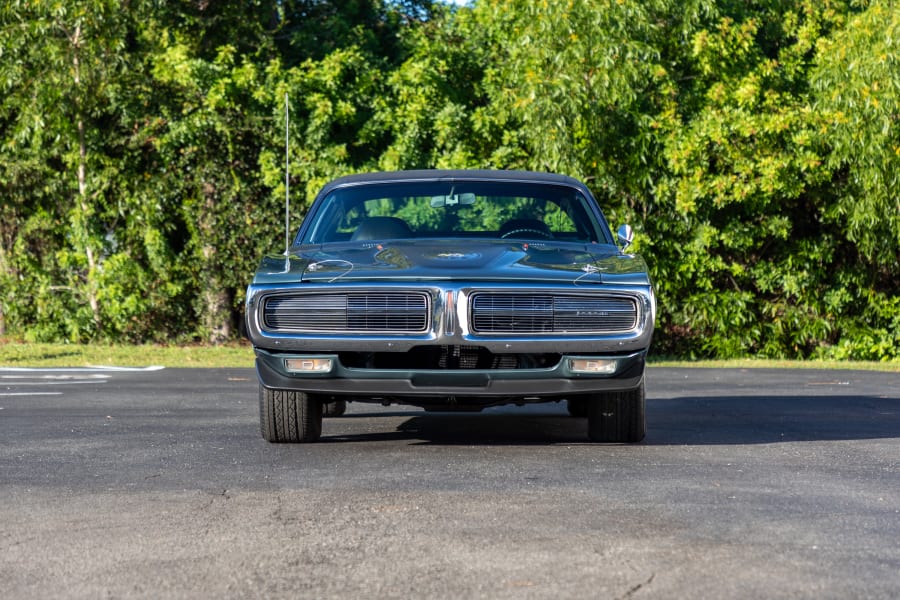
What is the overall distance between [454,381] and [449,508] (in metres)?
1.63

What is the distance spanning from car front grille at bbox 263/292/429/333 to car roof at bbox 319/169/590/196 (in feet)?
6.17

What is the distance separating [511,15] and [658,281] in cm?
439

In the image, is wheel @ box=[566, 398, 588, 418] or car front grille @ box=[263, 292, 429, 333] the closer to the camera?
car front grille @ box=[263, 292, 429, 333]

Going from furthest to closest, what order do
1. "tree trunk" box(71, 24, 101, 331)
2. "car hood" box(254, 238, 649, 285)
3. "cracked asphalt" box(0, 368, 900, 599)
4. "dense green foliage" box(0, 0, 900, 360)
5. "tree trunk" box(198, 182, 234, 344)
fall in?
"tree trunk" box(198, 182, 234, 344)
"tree trunk" box(71, 24, 101, 331)
"dense green foliage" box(0, 0, 900, 360)
"car hood" box(254, 238, 649, 285)
"cracked asphalt" box(0, 368, 900, 599)

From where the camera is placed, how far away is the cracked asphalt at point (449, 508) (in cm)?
478

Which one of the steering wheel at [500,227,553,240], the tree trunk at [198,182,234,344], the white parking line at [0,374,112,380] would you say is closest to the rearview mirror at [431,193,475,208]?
the steering wheel at [500,227,553,240]

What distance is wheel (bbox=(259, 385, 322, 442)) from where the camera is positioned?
326 inches

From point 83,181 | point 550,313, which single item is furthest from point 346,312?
point 83,181

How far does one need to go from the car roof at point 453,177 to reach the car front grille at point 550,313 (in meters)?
1.86

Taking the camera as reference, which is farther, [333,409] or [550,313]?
[333,409]

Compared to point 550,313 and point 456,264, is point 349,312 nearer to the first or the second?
point 456,264

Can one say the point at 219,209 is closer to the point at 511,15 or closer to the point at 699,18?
the point at 511,15

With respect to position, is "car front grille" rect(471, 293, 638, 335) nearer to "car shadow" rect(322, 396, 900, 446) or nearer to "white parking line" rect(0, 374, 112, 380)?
"car shadow" rect(322, 396, 900, 446)

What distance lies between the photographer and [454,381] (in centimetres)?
766
